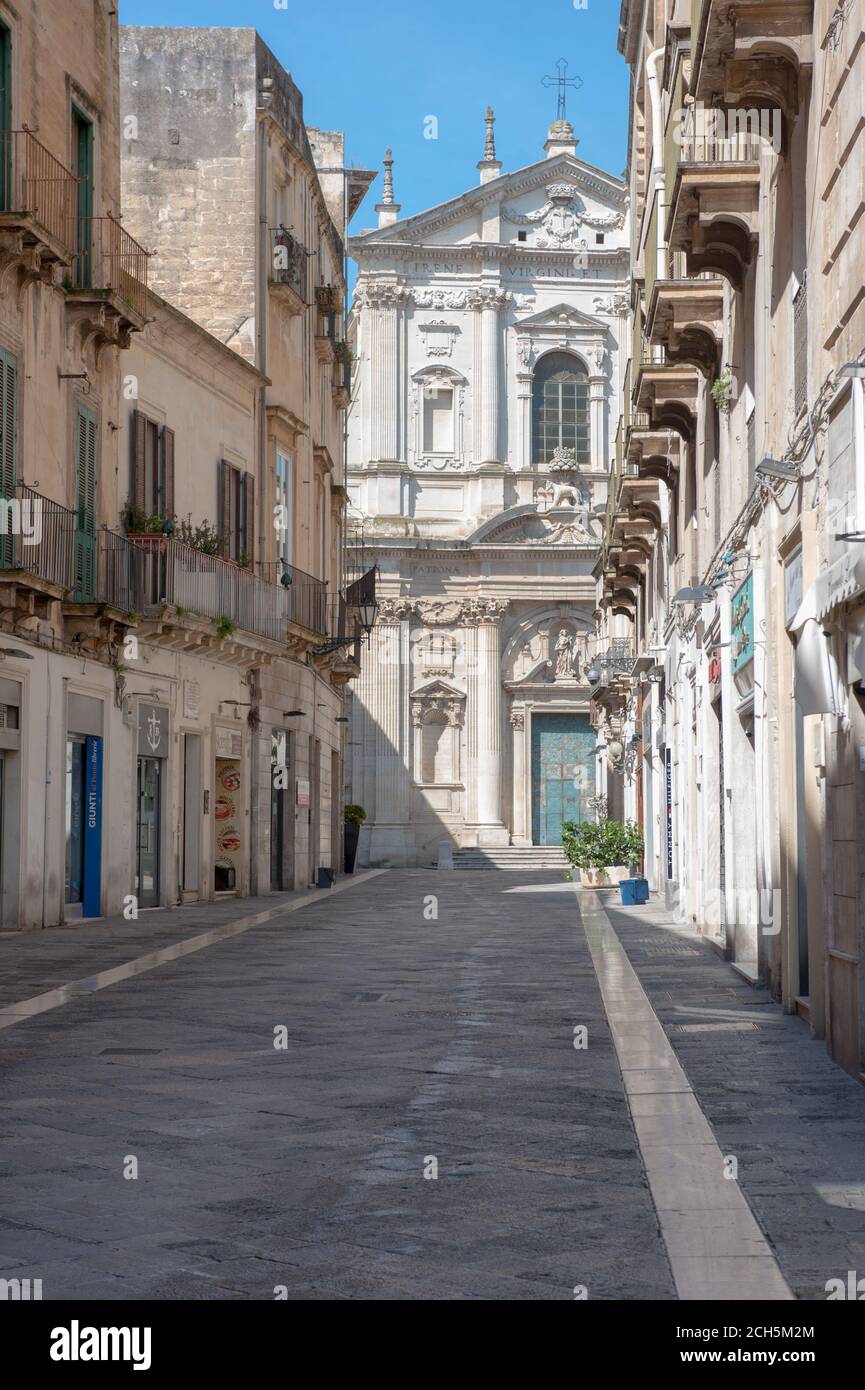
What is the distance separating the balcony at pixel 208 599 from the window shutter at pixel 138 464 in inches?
30.2

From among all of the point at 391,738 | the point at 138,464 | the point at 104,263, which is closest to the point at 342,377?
the point at 391,738

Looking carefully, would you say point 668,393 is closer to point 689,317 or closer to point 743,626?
point 689,317

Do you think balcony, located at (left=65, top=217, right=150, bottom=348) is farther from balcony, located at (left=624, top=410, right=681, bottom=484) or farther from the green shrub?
the green shrub

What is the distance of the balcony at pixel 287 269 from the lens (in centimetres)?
3016

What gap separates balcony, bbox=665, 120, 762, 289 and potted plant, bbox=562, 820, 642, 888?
16.1 meters

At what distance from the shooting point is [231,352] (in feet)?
89.5

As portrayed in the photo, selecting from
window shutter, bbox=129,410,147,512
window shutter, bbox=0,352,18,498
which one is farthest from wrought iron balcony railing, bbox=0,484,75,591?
window shutter, bbox=129,410,147,512

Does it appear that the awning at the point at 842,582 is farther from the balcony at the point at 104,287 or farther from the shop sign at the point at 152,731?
the shop sign at the point at 152,731

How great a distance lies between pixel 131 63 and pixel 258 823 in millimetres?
12202

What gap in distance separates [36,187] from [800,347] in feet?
35.5

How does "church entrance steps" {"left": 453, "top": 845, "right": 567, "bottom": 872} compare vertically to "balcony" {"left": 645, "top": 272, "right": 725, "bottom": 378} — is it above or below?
below

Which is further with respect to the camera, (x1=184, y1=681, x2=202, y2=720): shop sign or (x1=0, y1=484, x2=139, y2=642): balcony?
(x1=184, y1=681, x2=202, y2=720): shop sign

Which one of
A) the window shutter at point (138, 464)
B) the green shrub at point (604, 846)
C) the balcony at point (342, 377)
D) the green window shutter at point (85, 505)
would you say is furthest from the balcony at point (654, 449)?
the balcony at point (342, 377)

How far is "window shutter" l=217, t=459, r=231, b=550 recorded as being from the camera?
88.9ft
